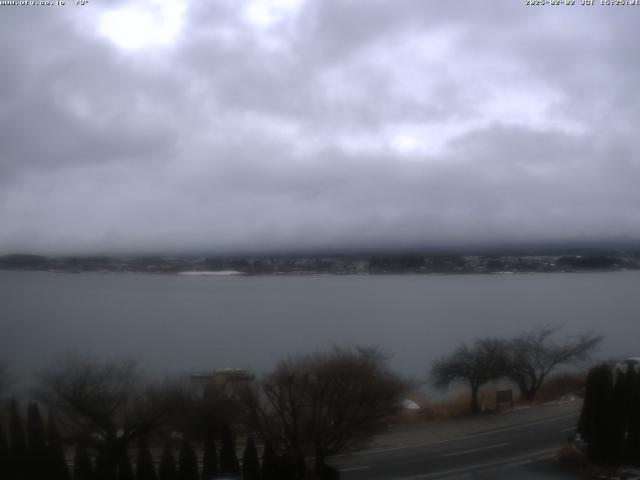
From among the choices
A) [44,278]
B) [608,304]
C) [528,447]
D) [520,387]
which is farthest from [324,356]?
[608,304]

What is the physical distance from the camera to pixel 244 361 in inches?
374

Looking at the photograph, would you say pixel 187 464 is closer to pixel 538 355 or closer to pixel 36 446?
pixel 36 446

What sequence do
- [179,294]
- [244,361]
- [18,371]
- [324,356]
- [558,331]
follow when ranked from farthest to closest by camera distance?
1. [179,294]
2. [558,331]
3. [244,361]
4. [324,356]
5. [18,371]

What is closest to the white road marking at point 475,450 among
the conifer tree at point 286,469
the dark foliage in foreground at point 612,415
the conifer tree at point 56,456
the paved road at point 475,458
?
the paved road at point 475,458

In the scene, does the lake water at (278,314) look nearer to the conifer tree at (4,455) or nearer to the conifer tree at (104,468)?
the conifer tree at (4,455)

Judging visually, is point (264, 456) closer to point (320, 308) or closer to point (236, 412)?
point (236, 412)

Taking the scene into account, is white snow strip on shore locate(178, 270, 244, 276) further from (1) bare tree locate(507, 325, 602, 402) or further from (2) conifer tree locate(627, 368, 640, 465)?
(2) conifer tree locate(627, 368, 640, 465)

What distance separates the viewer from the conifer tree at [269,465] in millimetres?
6488

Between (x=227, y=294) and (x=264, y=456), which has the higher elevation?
(x=227, y=294)

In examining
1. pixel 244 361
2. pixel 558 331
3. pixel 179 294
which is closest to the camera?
pixel 244 361

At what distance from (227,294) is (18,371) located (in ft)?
22.8

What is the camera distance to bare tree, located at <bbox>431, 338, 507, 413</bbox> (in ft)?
32.0

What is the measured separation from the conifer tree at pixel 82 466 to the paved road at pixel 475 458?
113 inches

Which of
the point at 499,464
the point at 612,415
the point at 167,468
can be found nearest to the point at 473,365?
the point at 612,415
